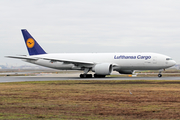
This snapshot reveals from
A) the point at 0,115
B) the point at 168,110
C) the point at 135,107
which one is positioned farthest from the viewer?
the point at 135,107

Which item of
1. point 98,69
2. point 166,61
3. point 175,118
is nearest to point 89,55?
point 98,69

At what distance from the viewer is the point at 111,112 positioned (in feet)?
36.2

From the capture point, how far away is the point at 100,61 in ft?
144

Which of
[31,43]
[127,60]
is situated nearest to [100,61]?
[127,60]

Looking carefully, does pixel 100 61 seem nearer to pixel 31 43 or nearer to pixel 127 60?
pixel 127 60

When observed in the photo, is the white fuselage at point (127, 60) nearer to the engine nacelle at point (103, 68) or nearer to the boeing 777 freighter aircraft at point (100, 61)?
the boeing 777 freighter aircraft at point (100, 61)

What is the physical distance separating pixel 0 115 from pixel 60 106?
3093mm

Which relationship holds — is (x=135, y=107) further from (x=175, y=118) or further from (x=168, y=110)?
(x=175, y=118)

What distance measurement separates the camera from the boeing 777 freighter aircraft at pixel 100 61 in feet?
134

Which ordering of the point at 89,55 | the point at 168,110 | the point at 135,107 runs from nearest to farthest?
the point at 168,110
the point at 135,107
the point at 89,55

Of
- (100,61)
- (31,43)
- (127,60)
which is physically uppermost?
(31,43)

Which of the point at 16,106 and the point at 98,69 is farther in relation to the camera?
the point at 98,69

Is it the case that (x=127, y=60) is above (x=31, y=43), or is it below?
below

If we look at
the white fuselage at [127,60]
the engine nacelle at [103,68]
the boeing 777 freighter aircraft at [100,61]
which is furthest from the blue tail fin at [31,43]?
the engine nacelle at [103,68]
